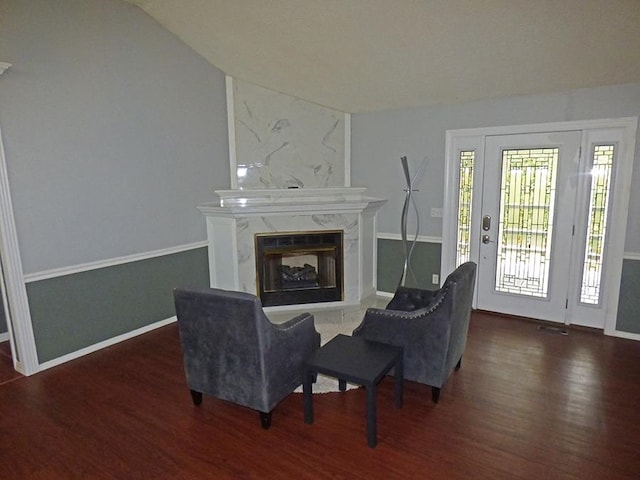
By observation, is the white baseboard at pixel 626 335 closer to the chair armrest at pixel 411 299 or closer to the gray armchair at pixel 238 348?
the chair armrest at pixel 411 299

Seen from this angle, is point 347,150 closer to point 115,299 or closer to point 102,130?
point 102,130

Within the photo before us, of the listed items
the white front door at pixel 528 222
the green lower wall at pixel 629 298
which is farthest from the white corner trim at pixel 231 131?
the green lower wall at pixel 629 298

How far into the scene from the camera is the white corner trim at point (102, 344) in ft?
11.5

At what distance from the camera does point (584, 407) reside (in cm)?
279

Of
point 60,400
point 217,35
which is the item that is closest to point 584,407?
point 60,400

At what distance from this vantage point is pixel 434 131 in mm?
4715

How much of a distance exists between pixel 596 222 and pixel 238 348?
A: 3689 mm

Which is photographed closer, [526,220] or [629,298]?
[629,298]

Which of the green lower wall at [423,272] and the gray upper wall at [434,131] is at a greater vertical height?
the gray upper wall at [434,131]

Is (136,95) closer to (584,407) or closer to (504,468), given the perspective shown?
(504,468)

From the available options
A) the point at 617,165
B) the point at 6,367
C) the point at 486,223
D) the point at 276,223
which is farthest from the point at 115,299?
the point at 617,165

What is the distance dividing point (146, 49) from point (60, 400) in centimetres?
319

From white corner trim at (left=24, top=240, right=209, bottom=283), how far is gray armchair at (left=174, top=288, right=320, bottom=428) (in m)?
1.59

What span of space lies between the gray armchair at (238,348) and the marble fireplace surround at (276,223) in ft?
6.04
